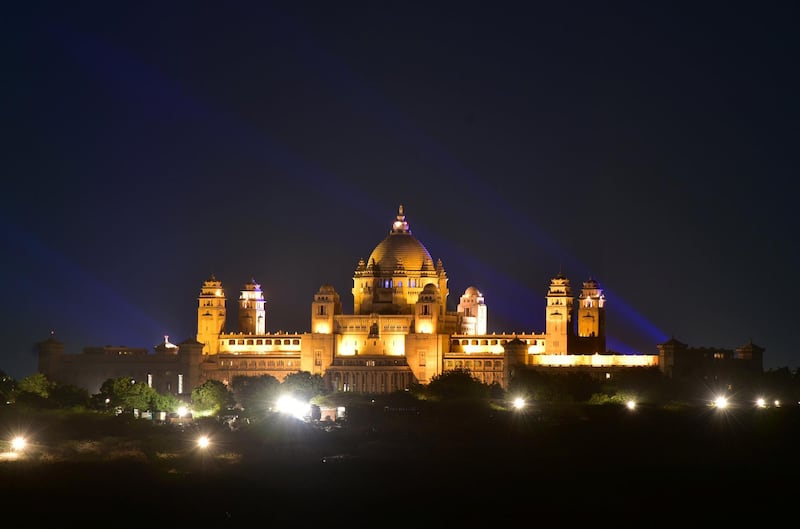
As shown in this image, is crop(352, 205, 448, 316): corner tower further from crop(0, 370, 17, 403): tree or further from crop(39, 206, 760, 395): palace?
crop(0, 370, 17, 403): tree

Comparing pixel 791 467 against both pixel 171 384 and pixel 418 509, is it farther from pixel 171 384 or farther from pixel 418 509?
pixel 171 384

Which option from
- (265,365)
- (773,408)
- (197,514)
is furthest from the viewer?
(265,365)

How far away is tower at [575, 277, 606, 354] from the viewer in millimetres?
167750

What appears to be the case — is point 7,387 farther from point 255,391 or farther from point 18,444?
point 18,444

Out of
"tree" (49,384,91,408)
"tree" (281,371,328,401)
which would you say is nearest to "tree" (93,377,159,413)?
"tree" (49,384,91,408)

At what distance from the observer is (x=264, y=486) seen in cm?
10644

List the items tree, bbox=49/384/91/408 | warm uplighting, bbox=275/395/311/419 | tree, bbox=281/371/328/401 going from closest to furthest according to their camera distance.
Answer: warm uplighting, bbox=275/395/311/419
tree, bbox=49/384/91/408
tree, bbox=281/371/328/401

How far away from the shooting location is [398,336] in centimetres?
16838

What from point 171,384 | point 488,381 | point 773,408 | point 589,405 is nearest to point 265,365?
point 171,384

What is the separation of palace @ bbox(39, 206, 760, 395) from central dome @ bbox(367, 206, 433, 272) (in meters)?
0.08

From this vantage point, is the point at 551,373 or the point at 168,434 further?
the point at 551,373


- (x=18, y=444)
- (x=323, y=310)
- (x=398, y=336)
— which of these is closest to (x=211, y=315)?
(x=323, y=310)

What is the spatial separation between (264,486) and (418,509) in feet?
28.4

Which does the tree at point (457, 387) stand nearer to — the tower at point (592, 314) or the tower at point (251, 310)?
the tower at point (592, 314)
